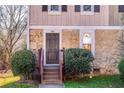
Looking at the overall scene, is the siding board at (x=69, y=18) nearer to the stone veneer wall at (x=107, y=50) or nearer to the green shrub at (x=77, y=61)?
the stone veneer wall at (x=107, y=50)

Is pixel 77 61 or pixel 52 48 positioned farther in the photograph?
pixel 52 48

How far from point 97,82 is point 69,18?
3.48 meters

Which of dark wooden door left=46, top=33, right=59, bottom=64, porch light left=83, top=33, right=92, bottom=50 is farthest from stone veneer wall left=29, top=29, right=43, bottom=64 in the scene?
porch light left=83, top=33, right=92, bottom=50

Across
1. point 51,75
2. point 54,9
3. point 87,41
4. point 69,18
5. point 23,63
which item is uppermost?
point 54,9

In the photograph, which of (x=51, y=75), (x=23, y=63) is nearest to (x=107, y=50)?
(x=51, y=75)

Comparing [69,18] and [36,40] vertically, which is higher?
[69,18]

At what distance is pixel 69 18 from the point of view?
60.1ft

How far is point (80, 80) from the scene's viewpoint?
17219 millimetres

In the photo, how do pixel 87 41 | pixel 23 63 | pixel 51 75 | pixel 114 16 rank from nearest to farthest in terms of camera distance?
pixel 23 63, pixel 51 75, pixel 87 41, pixel 114 16

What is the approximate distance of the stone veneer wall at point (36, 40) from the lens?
1831 centimetres

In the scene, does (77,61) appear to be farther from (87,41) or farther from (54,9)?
(54,9)

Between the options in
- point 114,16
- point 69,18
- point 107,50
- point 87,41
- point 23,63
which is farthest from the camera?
point 107,50
